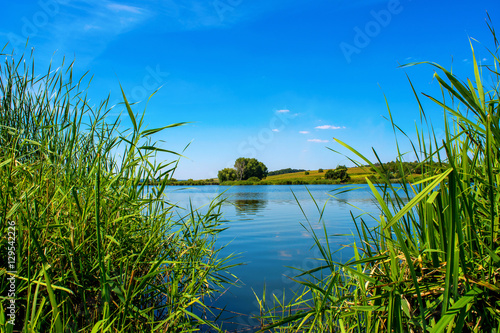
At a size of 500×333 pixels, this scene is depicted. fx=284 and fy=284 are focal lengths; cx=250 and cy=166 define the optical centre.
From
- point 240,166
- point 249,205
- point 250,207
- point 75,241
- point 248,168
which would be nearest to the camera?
point 75,241

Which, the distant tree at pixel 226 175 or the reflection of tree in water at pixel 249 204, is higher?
the distant tree at pixel 226 175

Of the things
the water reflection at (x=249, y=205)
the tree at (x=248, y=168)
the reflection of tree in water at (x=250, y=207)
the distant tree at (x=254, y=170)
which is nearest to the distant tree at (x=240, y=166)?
the tree at (x=248, y=168)

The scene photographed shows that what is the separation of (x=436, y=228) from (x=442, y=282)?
0.93 feet

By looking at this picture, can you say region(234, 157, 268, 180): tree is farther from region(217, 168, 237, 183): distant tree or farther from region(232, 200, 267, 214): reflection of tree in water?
region(232, 200, 267, 214): reflection of tree in water

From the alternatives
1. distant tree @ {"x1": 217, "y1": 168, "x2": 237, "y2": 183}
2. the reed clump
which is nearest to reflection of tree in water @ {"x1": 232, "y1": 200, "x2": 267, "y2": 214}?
the reed clump

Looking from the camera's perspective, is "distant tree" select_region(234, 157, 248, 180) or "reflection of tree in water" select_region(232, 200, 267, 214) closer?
"reflection of tree in water" select_region(232, 200, 267, 214)

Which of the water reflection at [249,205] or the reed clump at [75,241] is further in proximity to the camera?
the water reflection at [249,205]

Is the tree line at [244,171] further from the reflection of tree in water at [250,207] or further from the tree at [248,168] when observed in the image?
the reflection of tree in water at [250,207]

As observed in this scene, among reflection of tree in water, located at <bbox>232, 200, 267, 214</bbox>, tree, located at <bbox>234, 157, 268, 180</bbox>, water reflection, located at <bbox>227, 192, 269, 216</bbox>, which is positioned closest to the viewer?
water reflection, located at <bbox>227, 192, 269, 216</bbox>

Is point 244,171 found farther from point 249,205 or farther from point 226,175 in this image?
point 249,205

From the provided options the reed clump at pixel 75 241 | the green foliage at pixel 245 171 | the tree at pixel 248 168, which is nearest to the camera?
the reed clump at pixel 75 241

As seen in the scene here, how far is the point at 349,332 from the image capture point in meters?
1.96

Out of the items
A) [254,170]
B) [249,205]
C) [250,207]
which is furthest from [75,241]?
[254,170]

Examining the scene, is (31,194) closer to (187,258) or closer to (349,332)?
(187,258)
